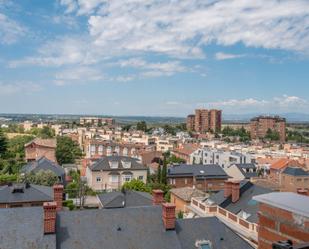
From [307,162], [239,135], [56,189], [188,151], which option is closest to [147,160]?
[188,151]

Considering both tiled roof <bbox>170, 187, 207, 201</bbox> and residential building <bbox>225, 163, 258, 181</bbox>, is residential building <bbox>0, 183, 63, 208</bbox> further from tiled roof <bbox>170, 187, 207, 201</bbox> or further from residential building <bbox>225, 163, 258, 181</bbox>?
residential building <bbox>225, 163, 258, 181</bbox>

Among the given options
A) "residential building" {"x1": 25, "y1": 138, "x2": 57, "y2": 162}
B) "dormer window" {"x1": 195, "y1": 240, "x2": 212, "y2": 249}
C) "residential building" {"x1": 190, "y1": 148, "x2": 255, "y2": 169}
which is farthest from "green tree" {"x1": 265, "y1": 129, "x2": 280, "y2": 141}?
"dormer window" {"x1": 195, "y1": 240, "x2": 212, "y2": 249}

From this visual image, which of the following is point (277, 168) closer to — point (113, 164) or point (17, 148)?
point (113, 164)

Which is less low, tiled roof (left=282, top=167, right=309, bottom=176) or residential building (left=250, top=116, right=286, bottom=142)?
residential building (left=250, top=116, right=286, bottom=142)

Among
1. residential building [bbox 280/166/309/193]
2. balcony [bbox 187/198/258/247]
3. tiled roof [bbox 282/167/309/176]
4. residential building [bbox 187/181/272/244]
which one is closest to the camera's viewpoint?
balcony [bbox 187/198/258/247]

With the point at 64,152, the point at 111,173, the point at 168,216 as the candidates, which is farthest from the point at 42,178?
the point at 64,152

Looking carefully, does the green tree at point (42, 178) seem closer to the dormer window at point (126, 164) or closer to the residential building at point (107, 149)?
the dormer window at point (126, 164)

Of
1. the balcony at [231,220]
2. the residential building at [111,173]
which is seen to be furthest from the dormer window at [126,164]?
the balcony at [231,220]

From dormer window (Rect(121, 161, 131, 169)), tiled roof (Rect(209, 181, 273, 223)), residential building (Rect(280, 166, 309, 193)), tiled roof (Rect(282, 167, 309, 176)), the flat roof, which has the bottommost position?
residential building (Rect(280, 166, 309, 193))
